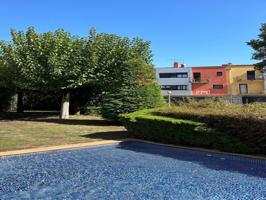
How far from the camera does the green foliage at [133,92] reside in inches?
690

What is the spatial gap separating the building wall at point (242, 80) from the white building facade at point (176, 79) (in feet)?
27.9

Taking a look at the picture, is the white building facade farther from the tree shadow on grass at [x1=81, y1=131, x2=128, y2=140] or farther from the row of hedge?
the row of hedge

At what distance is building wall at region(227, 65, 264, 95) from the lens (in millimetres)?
66806

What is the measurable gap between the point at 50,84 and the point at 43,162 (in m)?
11.3

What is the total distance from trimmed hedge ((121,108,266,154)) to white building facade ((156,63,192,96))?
59.0m

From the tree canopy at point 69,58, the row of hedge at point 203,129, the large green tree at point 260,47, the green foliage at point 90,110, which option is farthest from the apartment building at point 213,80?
the row of hedge at point 203,129

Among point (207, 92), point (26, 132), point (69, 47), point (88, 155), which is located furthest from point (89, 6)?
point (207, 92)

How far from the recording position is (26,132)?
14.8 m

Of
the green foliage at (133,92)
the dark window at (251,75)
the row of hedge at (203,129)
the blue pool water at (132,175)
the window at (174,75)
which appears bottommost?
the blue pool water at (132,175)

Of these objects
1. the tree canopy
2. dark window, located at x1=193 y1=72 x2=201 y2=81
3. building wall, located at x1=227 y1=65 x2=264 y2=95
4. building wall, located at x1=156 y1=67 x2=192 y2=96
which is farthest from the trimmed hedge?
dark window, located at x1=193 y1=72 x2=201 y2=81

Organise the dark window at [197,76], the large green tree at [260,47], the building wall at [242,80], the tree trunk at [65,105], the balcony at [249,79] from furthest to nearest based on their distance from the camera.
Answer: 1. the dark window at [197,76]
2. the building wall at [242,80]
3. the balcony at [249,79]
4. the large green tree at [260,47]
5. the tree trunk at [65,105]

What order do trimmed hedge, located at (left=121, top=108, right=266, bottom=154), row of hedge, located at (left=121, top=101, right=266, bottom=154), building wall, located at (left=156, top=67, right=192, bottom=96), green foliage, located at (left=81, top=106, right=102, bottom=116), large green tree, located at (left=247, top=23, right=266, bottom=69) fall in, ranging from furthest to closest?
building wall, located at (left=156, top=67, right=192, bottom=96)
large green tree, located at (left=247, top=23, right=266, bottom=69)
green foliage, located at (left=81, top=106, right=102, bottom=116)
trimmed hedge, located at (left=121, top=108, right=266, bottom=154)
row of hedge, located at (left=121, top=101, right=266, bottom=154)

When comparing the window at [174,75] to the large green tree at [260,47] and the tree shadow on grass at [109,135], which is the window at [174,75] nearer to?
the large green tree at [260,47]

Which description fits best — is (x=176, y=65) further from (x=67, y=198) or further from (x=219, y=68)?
(x=67, y=198)
